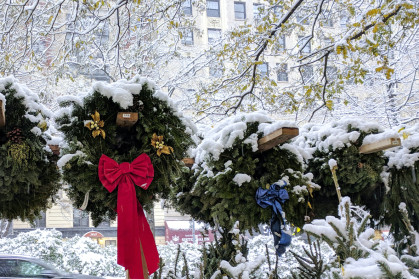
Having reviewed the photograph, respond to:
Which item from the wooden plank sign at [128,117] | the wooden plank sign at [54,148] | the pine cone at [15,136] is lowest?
the wooden plank sign at [54,148]

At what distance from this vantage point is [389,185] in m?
4.02

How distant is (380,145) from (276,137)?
968mm

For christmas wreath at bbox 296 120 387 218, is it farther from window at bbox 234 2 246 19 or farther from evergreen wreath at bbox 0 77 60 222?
window at bbox 234 2 246 19

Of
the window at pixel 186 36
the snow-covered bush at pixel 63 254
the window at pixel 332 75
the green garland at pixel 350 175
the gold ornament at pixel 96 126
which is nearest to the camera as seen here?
the gold ornament at pixel 96 126

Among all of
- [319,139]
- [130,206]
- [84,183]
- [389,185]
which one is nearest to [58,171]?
[84,183]

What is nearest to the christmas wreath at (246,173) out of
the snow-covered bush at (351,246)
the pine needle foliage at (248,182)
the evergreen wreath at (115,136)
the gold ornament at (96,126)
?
the pine needle foliage at (248,182)

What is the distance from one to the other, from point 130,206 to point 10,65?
4090 mm

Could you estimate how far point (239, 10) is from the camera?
1641 cm

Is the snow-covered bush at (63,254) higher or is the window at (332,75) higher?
the window at (332,75)

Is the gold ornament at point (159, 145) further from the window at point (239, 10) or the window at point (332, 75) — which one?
the window at point (239, 10)

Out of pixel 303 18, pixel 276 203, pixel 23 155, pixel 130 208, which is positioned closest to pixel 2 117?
pixel 23 155

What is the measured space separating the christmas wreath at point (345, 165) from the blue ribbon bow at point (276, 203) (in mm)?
618

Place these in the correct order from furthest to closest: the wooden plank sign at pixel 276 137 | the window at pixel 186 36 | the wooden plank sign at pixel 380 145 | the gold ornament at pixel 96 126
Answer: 1. the window at pixel 186 36
2. the wooden plank sign at pixel 380 145
3. the wooden plank sign at pixel 276 137
4. the gold ornament at pixel 96 126

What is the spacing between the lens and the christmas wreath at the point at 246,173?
12.0ft
